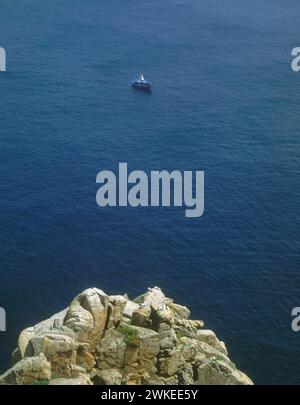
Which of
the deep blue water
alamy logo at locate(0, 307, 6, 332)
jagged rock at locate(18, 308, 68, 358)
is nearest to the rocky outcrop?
jagged rock at locate(18, 308, 68, 358)

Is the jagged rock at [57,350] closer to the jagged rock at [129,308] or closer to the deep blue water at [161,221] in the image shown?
the jagged rock at [129,308]

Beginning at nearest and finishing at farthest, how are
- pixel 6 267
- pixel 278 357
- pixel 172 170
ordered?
1. pixel 278 357
2. pixel 6 267
3. pixel 172 170

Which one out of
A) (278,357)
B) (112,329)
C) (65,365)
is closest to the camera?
(65,365)

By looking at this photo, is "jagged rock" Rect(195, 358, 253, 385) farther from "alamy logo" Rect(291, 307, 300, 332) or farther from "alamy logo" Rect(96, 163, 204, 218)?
"alamy logo" Rect(96, 163, 204, 218)

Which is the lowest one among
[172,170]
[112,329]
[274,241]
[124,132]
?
[112,329]

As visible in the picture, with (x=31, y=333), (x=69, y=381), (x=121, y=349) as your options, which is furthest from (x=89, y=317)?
(x=31, y=333)
